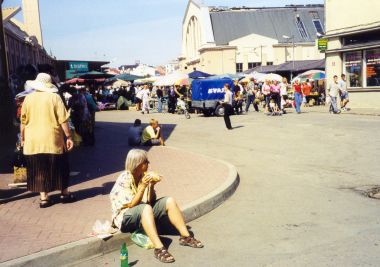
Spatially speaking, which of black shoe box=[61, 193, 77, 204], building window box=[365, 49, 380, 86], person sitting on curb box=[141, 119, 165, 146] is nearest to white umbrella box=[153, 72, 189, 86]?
building window box=[365, 49, 380, 86]

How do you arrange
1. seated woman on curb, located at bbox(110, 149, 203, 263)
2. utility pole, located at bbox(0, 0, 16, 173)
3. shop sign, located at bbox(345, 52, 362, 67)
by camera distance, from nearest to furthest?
seated woman on curb, located at bbox(110, 149, 203, 263) → utility pole, located at bbox(0, 0, 16, 173) → shop sign, located at bbox(345, 52, 362, 67)

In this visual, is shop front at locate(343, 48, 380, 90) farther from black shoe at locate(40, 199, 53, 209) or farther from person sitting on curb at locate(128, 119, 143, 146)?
black shoe at locate(40, 199, 53, 209)

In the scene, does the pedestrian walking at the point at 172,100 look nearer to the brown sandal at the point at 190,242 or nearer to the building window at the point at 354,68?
the building window at the point at 354,68

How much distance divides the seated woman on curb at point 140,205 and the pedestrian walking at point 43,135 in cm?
151

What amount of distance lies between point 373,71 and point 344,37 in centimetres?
256

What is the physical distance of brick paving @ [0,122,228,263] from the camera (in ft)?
14.9

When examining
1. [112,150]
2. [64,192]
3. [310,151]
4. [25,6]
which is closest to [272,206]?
[64,192]

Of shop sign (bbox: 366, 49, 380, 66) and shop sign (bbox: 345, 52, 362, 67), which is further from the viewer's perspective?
shop sign (bbox: 345, 52, 362, 67)

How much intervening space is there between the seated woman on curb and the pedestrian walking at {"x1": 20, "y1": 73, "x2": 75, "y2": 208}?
4.95 feet

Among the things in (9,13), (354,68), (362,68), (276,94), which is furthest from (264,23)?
(9,13)

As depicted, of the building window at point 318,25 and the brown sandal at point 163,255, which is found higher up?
the building window at point 318,25

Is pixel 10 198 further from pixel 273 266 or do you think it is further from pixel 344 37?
pixel 344 37

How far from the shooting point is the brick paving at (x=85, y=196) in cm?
454

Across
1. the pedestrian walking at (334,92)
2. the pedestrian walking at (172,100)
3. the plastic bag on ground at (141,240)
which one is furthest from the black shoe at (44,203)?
the pedestrian walking at (172,100)
